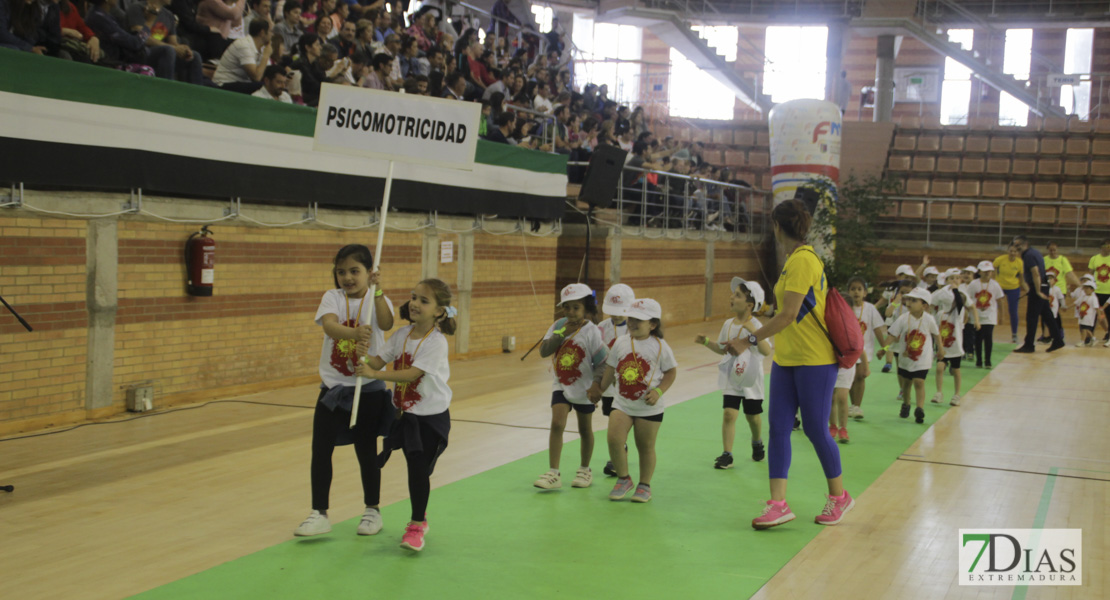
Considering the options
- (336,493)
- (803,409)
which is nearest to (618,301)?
(803,409)

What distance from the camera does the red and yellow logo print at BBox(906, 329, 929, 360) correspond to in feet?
32.7

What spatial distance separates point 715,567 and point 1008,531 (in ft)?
7.18

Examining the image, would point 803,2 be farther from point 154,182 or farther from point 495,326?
point 154,182

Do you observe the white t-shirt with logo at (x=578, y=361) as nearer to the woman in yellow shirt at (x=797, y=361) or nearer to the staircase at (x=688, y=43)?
the woman in yellow shirt at (x=797, y=361)

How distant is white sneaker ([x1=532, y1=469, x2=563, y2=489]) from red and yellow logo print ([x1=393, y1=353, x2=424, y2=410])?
1756 millimetres

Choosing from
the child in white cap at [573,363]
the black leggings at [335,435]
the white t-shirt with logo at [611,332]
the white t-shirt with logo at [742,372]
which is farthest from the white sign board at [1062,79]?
the black leggings at [335,435]

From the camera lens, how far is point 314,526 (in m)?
5.54

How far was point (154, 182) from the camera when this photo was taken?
29.4ft

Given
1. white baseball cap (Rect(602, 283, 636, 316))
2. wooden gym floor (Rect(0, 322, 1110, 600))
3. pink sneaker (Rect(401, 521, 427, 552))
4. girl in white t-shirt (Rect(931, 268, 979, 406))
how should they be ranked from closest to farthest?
1. wooden gym floor (Rect(0, 322, 1110, 600))
2. pink sneaker (Rect(401, 521, 427, 552))
3. white baseball cap (Rect(602, 283, 636, 316))
4. girl in white t-shirt (Rect(931, 268, 979, 406))

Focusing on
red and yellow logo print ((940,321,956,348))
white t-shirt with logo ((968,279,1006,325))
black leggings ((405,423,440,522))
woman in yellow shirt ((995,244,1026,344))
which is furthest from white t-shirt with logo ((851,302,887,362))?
woman in yellow shirt ((995,244,1026,344))

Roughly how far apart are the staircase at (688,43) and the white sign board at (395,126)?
75.0 ft

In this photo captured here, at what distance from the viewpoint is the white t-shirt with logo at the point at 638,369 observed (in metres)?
6.38

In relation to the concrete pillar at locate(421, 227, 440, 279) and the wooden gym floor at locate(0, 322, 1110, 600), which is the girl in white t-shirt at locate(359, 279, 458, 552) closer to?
the wooden gym floor at locate(0, 322, 1110, 600)

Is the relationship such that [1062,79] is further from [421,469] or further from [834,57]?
[421,469]
